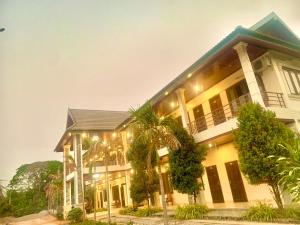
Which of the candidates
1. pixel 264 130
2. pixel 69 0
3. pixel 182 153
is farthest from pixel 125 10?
pixel 264 130

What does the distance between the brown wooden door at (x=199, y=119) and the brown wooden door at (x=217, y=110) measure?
0.87 meters

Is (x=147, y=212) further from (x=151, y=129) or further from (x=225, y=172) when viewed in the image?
(x=151, y=129)

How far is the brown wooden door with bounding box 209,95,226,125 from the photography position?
15421mm

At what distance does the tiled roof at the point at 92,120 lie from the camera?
2488cm

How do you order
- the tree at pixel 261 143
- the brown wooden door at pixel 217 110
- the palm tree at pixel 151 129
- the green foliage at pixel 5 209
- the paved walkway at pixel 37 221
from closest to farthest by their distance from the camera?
1. the tree at pixel 261 143
2. the palm tree at pixel 151 129
3. the brown wooden door at pixel 217 110
4. the paved walkway at pixel 37 221
5. the green foliage at pixel 5 209

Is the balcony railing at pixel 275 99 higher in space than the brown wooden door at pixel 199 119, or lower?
lower

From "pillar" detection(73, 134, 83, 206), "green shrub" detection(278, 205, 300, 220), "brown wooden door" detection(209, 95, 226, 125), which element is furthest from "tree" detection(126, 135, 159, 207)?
"green shrub" detection(278, 205, 300, 220)

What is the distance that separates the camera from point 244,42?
11.1m

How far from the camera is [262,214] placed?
9023 millimetres

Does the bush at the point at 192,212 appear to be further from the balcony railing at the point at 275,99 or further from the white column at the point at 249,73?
the balcony railing at the point at 275,99

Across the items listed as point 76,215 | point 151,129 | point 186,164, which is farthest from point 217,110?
point 76,215

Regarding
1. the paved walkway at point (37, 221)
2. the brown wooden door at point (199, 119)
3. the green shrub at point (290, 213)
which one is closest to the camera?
the green shrub at point (290, 213)

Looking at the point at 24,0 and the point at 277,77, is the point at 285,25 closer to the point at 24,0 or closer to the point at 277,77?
the point at 277,77

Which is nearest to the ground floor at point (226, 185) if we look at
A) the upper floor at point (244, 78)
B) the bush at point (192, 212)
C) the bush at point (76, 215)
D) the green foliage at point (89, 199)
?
the bush at point (192, 212)
